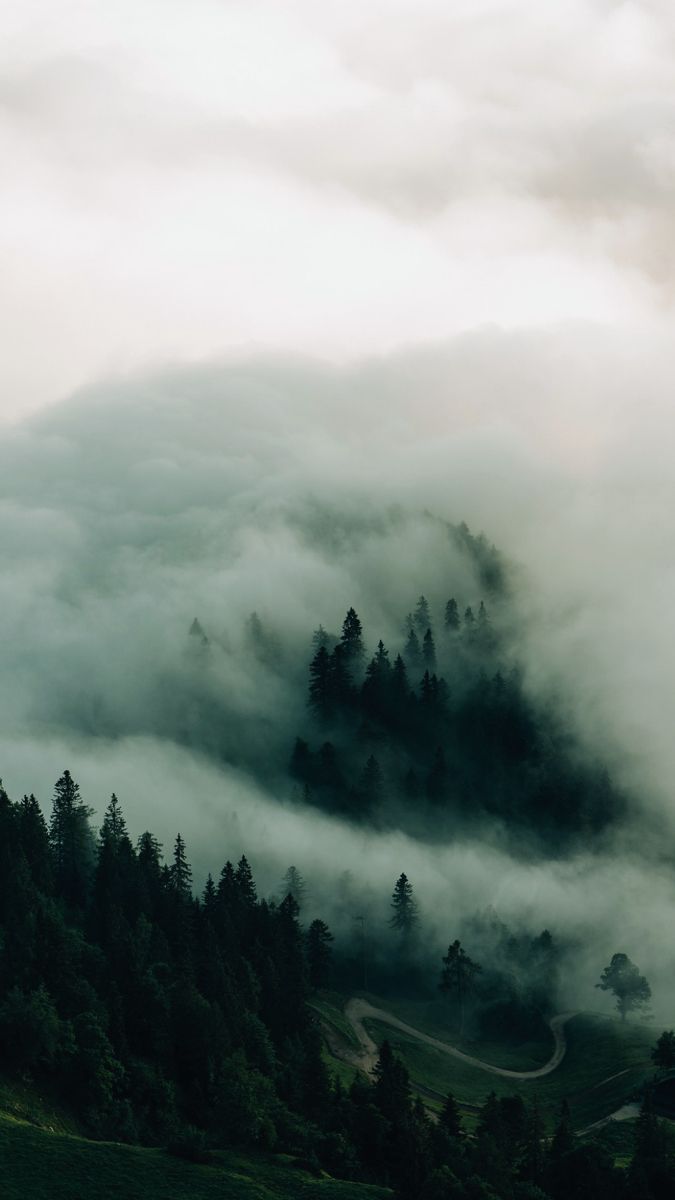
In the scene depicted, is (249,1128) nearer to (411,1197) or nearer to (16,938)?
(411,1197)

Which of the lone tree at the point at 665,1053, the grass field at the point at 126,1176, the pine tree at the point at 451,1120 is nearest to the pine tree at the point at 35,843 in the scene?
the pine tree at the point at 451,1120

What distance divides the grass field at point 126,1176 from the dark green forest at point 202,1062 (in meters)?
3.45

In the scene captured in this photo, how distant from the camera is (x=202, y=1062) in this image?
470 ft

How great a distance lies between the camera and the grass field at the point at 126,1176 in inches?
4060

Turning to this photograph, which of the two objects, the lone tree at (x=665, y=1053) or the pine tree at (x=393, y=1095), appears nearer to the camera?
the pine tree at (x=393, y=1095)

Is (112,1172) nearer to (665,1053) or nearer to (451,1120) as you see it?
(451,1120)

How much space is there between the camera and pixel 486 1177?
403ft

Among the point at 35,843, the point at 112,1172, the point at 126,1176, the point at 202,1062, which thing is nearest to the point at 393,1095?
the point at 202,1062

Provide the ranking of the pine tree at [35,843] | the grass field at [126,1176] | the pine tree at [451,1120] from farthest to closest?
1. the pine tree at [35,843]
2. the pine tree at [451,1120]
3. the grass field at [126,1176]

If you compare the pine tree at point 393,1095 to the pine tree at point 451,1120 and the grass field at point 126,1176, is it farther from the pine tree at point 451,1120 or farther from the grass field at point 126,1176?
the grass field at point 126,1176

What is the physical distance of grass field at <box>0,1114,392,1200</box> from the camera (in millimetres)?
103125

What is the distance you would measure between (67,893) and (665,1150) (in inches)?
3707

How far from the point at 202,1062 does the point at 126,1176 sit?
35.7 meters

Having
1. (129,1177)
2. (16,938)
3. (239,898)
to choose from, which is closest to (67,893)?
(239,898)
